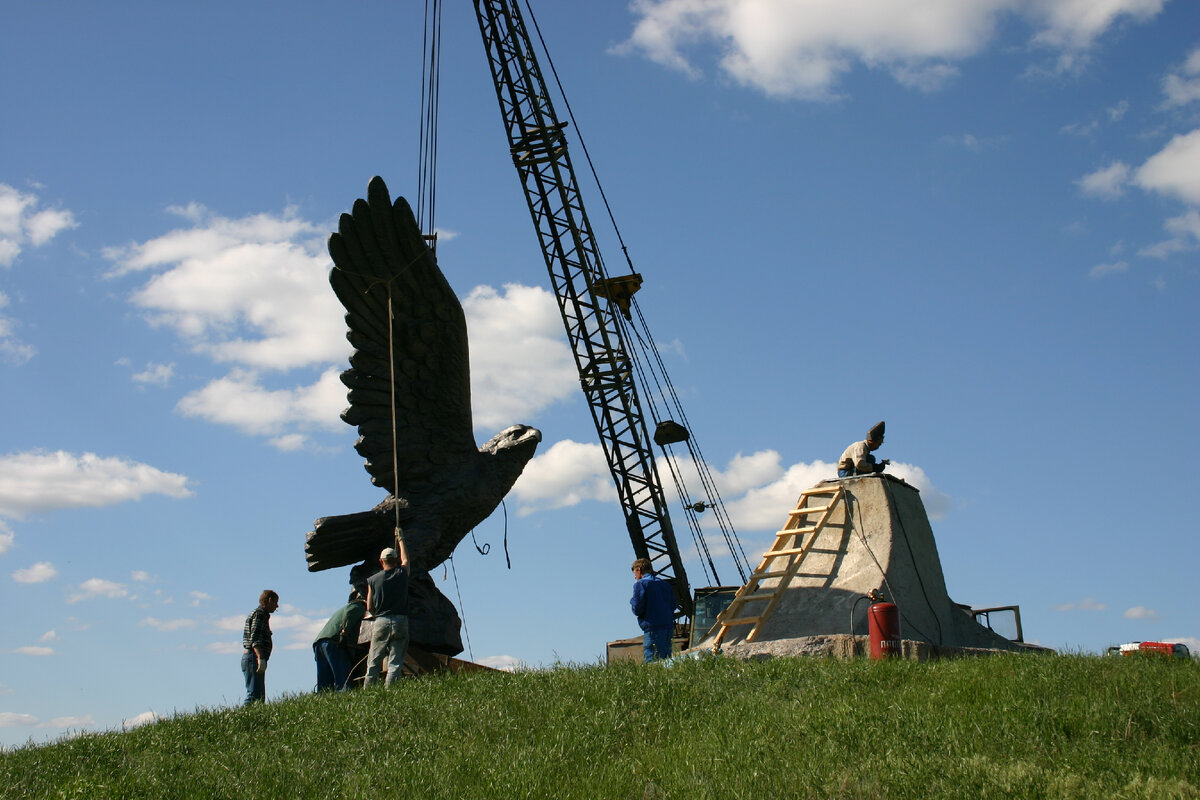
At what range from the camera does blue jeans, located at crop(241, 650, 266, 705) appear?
9.82 m

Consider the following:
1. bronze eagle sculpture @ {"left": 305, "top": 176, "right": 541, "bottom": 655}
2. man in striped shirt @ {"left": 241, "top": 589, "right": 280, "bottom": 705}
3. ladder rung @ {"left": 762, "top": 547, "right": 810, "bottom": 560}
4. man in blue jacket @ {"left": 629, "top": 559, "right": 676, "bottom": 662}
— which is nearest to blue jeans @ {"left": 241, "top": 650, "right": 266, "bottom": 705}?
man in striped shirt @ {"left": 241, "top": 589, "right": 280, "bottom": 705}

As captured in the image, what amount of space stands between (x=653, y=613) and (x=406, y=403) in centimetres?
372

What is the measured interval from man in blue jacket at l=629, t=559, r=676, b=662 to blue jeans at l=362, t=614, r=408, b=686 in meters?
2.77

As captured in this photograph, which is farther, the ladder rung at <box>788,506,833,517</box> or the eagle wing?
the eagle wing

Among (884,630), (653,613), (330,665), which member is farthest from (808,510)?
(330,665)

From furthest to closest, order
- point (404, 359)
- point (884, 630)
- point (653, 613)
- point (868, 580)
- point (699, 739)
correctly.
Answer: point (404, 359) < point (653, 613) < point (868, 580) < point (884, 630) < point (699, 739)

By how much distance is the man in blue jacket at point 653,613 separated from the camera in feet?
36.4

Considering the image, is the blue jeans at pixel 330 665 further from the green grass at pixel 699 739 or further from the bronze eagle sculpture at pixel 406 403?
the bronze eagle sculpture at pixel 406 403

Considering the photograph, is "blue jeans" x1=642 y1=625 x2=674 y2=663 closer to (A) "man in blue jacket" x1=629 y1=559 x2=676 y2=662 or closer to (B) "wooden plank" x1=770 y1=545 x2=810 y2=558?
(A) "man in blue jacket" x1=629 y1=559 x2=676 y2=662

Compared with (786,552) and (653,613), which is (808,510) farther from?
(653,613)

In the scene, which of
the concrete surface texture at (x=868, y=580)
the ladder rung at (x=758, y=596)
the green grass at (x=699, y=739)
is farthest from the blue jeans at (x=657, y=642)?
the green grass at (x=699, y=739)

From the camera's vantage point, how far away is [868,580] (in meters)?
10.2

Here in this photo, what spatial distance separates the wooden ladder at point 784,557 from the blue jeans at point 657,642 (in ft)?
1.90

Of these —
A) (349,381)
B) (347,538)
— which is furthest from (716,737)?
(349,381)
